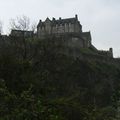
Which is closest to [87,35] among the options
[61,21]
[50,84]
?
[61,21]

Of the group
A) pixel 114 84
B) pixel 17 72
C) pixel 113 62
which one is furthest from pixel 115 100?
pixel 17 72

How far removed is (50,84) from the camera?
28.4 meters

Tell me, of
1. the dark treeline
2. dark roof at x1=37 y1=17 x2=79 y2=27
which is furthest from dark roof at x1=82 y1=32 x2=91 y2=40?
the dark treeline

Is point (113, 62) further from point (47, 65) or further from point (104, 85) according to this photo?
point (47, 65)

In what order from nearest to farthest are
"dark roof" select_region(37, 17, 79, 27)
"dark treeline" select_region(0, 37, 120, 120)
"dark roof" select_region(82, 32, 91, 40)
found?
"dark treeline" select_region(0, 37, 120, 120), "dark roof" select_region(82, 32, 91, 40), "dark roof" select_region(37, 17, 79, 27)

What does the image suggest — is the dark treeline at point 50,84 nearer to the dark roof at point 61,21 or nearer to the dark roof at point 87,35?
the dark roof at point 87,35

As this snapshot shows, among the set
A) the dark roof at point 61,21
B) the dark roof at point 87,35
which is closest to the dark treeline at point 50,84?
the dark roof at point 87,35

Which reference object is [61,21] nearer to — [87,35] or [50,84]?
[87,35]

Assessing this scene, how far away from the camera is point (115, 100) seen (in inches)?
1829

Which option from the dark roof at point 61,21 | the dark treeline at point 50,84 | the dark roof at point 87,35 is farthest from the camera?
the dark roof at point 61,21

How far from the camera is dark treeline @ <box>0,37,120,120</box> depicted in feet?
38.1

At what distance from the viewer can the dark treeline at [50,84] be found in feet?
38.1

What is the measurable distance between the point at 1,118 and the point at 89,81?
40.9 metres

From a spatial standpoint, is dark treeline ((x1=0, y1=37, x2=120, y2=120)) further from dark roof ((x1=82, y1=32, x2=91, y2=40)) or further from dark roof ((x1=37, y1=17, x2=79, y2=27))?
dark roof ((x1=37, y1=17, x2=79, y2=27))
